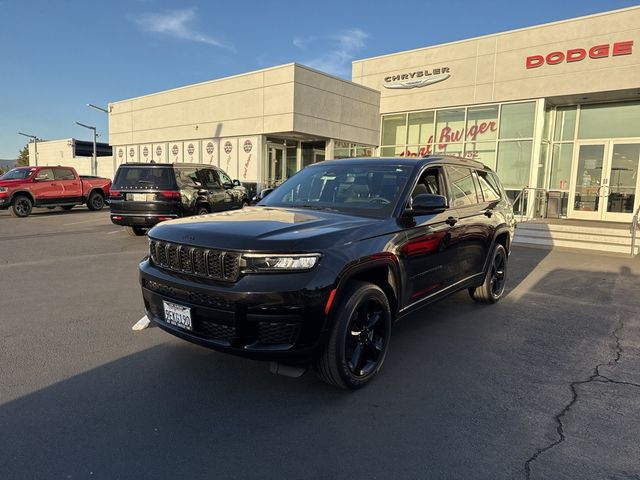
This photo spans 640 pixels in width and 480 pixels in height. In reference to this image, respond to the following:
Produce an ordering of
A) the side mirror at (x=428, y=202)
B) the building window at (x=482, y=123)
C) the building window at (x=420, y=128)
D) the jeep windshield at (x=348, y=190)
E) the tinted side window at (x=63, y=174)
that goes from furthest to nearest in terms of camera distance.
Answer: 1. the building window at (x=420, y=128)
2. the tinted side window at (x=63, y=174)
3. the building window at (x=482, y=123)
4. the jeep windshield at (x=348, y=190)
5. the side mirror at (x=428, y=202)

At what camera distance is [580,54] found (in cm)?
1485

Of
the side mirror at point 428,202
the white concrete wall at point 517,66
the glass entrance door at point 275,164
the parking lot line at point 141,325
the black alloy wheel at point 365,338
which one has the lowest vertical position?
the parking lot line at point 141,325

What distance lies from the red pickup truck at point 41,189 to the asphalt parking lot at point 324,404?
13010 mm

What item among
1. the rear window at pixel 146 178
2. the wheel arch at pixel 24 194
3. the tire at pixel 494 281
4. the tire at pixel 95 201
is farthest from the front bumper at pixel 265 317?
the tire at pixel 95 201

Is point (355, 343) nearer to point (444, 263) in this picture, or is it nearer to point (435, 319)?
point (444, 263)

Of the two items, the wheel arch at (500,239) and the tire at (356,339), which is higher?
the wheel arch at (500,239)

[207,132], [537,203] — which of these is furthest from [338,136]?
[537,203]

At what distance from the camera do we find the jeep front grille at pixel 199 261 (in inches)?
123

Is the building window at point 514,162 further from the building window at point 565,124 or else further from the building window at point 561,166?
the building window at point 565,124

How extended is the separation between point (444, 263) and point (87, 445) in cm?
342

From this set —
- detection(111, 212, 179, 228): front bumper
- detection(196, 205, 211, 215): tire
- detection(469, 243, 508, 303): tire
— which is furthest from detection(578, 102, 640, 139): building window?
detection(111, 212, 179, 228): front bumper

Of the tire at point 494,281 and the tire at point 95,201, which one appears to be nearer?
the tire at point 494,281

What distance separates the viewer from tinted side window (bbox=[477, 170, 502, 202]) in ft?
19.4

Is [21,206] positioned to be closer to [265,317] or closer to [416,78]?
[416,78]
